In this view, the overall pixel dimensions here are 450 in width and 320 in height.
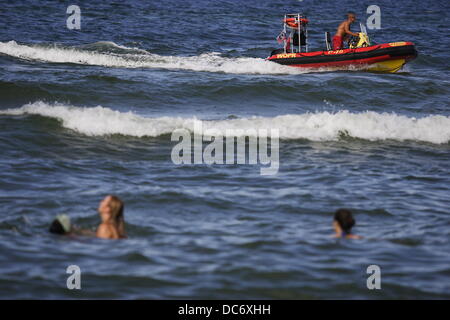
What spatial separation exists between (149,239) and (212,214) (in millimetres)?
1295

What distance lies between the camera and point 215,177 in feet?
35.7

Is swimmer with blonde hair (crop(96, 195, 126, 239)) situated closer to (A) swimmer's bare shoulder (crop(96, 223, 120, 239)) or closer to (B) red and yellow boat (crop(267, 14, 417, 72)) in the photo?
(A) swimmer's bare shoulder (crop(96, 223, 120, 239))

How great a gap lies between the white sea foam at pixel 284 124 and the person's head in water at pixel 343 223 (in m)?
5.98

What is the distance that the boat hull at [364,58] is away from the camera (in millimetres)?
22578

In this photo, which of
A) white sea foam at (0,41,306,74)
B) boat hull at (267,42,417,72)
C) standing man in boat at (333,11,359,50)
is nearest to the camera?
standing man in boat at (333,11,359,50)

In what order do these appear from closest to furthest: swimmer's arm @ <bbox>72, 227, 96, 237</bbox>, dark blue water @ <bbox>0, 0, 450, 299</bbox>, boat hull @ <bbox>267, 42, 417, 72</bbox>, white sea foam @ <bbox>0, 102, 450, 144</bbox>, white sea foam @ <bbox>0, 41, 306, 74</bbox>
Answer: dark blue water @ <bbox>0, 0, 450, 299</bbox>, swimmer's arm @ <bbox>72, 227, 96, 237</bbox>, white sea foam @ <bbox>0, 102, 450, 144</bbox>, boat hull @ <bbox>267, 42, 417, 72</bbox>, white sea foam @ <bbox>0, 41, 306, 74</bbox>

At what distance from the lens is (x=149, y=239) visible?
25.9 ft

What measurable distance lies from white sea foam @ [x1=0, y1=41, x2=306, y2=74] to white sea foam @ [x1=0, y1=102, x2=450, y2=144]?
7.97m

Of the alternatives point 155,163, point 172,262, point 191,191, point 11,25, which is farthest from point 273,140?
point 11,25

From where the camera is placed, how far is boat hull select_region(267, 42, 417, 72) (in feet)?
74.1

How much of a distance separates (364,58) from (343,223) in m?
15.6

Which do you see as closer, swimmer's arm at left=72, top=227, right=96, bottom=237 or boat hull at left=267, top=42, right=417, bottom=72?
swimmer's arm at left=72, top=227, right=96, bottom=237

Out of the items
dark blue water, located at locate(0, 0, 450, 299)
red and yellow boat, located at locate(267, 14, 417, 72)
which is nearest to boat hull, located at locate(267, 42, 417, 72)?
red and yellow boat, located at locate(267, 14, 417, 72)

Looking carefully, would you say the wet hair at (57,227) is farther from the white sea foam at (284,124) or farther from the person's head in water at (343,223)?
the white sea foam at (284,124)
